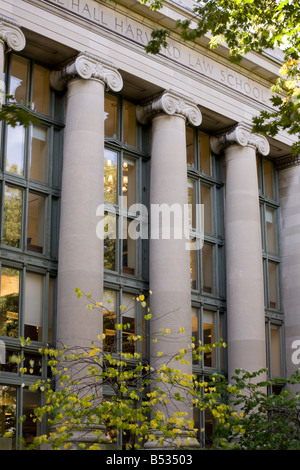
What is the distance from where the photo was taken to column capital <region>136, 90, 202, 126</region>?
95.9 feet

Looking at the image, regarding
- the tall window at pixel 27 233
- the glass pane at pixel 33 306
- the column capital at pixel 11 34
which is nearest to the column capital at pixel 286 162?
the tall window at pixel 27 233

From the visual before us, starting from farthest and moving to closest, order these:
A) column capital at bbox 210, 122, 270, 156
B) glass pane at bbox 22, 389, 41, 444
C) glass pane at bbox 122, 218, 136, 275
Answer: column capital at bbox 210, 122, 270, 156
glass pane at bbox 122, 218, 136, 275
glass pane at bbox 22, 389, 41, 444

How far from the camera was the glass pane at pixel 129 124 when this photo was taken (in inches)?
1180

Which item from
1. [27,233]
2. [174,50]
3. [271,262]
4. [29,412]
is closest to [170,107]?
[174,50]

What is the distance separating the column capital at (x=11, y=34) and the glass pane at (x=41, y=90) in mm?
2479

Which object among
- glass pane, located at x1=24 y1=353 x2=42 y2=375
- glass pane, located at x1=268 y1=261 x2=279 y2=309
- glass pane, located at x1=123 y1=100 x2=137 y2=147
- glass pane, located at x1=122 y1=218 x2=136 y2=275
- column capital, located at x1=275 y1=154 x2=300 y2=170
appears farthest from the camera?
column capital, located at x1=275 y1=154 x2=300 y2=170

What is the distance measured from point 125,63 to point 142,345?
10.5 meters

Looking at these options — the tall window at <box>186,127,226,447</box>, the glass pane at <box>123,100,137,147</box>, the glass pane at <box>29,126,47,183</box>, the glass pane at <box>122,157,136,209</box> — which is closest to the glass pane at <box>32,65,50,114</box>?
the glass pane at <box>29,126,47,183</box>

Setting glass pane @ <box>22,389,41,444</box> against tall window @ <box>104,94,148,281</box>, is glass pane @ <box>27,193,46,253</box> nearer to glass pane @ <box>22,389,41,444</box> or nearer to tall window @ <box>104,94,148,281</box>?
tall window @ <box>104,94,148,281</box>

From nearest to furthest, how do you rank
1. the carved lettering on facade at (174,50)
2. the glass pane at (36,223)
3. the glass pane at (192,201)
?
the glass pane at (36,223), the carved lettering on facade at (174,50), the glass pane at (192,201)

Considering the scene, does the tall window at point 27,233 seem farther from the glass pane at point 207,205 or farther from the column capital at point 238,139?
the column capital at point 238,139

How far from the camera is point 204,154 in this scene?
3316cm

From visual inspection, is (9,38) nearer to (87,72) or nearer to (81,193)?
(87,72)

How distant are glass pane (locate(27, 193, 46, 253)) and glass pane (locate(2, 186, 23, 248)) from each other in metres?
0.52
